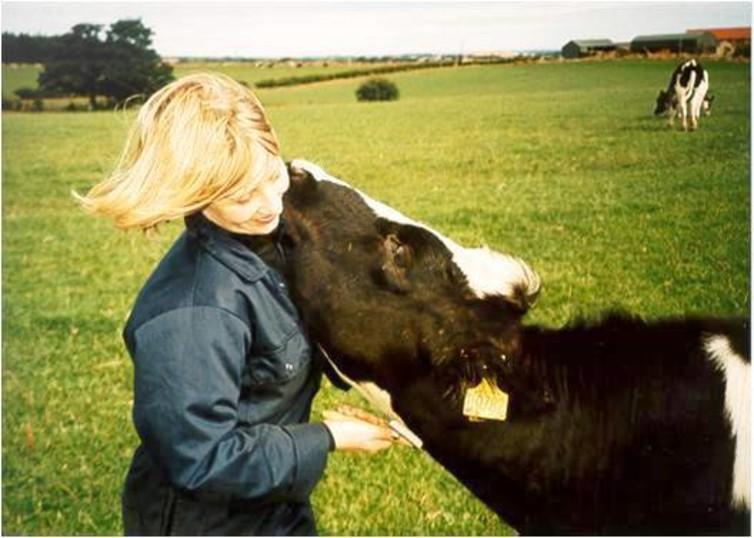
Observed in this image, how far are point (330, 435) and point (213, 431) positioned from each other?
1.07 feet

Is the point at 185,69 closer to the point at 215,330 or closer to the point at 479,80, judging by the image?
the point at 479,80

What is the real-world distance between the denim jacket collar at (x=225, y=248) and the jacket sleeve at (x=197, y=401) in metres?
0.11

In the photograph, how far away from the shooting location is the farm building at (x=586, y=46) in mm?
2844

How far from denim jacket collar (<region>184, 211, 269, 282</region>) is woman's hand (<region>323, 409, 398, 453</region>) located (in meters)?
0.41

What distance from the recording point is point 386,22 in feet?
9.36

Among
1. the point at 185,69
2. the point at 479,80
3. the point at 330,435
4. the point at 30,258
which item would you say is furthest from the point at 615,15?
the point at 30,258

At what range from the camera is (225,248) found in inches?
81.7

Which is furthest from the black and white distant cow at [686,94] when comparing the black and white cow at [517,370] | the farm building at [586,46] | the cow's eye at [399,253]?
the cow's eye at [399,253]

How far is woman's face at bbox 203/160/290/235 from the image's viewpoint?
6.79ft

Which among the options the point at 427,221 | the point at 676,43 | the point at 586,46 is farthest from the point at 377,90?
the point at 676,43

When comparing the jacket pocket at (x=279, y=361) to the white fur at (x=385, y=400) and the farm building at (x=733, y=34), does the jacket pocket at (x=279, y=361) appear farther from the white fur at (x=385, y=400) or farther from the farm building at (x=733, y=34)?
the farm building at (x=733, y=34)

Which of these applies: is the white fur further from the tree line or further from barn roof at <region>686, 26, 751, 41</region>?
barn roof at <region>686, 26, 751, 41</region>

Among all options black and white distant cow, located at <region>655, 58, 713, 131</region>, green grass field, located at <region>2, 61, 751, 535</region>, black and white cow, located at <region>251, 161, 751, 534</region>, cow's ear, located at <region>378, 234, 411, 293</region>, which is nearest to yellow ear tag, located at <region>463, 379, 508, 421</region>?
black and white cow, located at <region>251, 161, 751, 534</region>

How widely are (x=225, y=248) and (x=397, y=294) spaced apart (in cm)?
41
